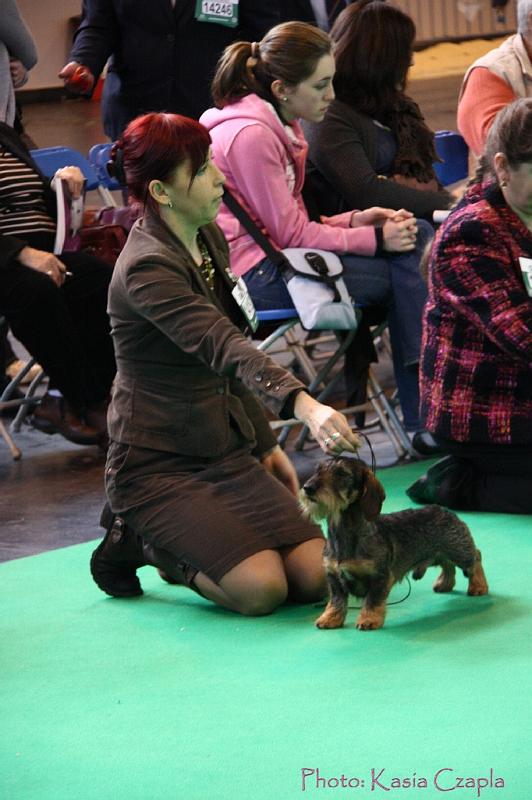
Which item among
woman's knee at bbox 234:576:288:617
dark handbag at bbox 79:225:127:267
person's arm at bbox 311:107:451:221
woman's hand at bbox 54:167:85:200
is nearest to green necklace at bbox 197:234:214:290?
woman's knee at bbox 234:576:288:617

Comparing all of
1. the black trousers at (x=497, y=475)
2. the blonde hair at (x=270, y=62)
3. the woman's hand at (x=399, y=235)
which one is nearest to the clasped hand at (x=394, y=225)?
the woman's hand at (x=399, y=235)

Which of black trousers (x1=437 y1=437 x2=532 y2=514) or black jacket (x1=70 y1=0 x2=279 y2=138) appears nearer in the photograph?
black trousers (x1=437 y1=437 x2=532 y2=514)

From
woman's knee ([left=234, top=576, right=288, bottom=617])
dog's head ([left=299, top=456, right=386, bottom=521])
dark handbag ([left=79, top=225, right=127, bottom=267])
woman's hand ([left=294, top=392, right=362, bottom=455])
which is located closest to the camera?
woman's hand ([left=294, top=392, right=362, bottom=455])

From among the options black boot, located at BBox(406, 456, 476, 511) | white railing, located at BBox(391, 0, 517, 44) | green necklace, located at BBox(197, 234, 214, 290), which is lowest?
white railing, located at BBox(391, 0, 517, 44)

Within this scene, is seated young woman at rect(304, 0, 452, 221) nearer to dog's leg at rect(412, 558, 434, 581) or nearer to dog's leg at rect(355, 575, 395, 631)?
dog's leg at rect(412, 558, 434, 581)

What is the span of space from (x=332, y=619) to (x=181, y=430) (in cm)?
57

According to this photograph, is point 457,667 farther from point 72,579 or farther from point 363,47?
point 363,47

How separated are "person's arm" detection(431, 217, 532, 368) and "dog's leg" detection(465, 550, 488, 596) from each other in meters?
0.83

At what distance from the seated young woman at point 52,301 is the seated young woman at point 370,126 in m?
0.93

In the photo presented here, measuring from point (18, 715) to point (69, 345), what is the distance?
2.44 metres

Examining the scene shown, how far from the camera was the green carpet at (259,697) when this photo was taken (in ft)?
7.11

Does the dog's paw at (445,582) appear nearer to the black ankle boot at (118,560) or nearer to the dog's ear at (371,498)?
the dog's ear at (371,498)

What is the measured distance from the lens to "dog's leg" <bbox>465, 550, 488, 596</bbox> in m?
3.08

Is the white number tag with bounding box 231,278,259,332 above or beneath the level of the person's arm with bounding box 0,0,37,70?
beneath
